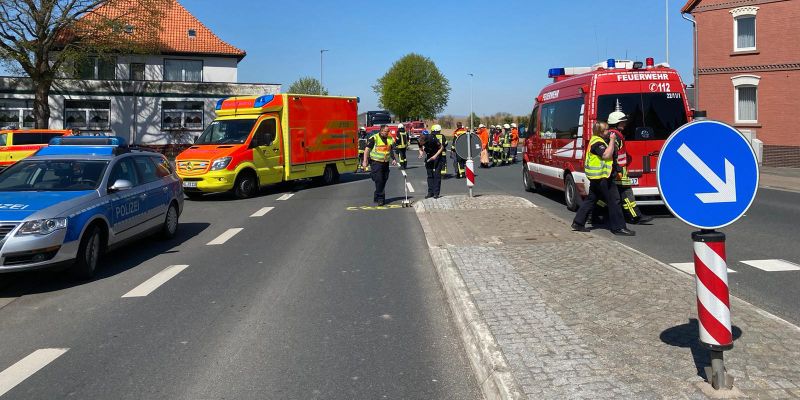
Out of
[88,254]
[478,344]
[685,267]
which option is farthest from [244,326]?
[685,267]

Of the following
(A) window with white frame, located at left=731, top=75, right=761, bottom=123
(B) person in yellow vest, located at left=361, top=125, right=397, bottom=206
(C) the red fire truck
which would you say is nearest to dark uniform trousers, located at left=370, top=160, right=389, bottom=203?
(B) person in yellow vest, located at left=361, top=125, right=397, bottom=206

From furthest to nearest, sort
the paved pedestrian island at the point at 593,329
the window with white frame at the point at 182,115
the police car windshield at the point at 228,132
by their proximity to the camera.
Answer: the window with white frame at the point at 182,115, the police car windshield at the point at 228,132, the paved pedestrian island at the point at 593,329

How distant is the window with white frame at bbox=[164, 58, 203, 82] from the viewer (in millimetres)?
44344

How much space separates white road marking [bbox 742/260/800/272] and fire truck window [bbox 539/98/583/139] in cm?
496

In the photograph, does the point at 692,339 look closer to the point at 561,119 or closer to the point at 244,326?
the point at 244,326

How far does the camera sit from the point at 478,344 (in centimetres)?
474

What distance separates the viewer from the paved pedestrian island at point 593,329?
389 cm

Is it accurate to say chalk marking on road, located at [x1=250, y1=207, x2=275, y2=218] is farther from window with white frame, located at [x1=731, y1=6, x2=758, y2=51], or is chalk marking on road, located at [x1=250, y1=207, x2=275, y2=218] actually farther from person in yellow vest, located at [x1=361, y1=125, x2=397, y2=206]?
window with white frame, located at [x1=731, y1=6, x2=758, y2=51]

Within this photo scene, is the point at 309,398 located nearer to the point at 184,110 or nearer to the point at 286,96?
the point at 286,96

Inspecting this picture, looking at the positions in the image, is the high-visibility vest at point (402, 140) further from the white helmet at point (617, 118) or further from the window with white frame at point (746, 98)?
the window with white frame at point (746, 98)

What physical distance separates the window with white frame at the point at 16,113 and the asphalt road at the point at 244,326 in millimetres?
32577

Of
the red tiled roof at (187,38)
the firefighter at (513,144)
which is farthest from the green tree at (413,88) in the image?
the firefighter at (513,144)

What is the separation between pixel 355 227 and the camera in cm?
1155

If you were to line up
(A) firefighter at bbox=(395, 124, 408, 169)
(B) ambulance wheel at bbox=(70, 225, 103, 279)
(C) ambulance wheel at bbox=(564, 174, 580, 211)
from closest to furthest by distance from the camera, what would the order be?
(B) ambulance wheel at bbox=(70, 225, 103, 279), (C) ambulance wheel at bbox=(564, 174, 580, 211), (A) firefighter at bbox=(395, 124, 408, 169)
